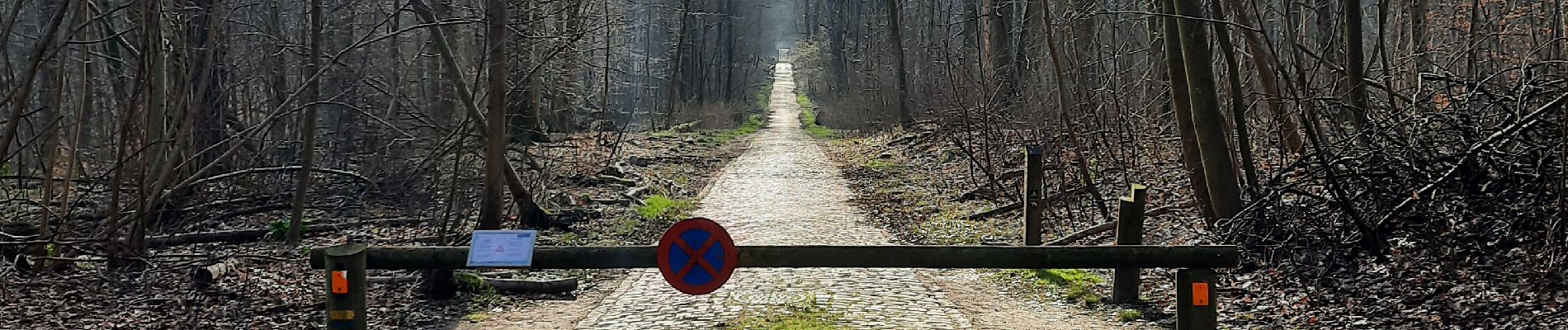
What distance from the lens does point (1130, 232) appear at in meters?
9.63

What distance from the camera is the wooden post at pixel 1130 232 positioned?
9578 millimetres

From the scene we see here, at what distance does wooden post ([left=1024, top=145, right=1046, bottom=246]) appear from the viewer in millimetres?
12500

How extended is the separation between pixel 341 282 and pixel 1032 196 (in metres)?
8.01

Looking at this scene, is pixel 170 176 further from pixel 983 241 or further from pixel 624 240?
pixel 983 241

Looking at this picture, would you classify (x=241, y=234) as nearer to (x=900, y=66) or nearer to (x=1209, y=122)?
(x=1209, y=122)

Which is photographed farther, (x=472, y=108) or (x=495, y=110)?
(x=472, y=108)

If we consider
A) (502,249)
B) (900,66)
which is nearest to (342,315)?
(502,249)

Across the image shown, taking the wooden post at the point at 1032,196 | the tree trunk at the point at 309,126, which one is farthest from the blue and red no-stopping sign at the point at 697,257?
the wooden post at the point at 1032,196

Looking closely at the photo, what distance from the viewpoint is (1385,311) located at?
8461 millimetres

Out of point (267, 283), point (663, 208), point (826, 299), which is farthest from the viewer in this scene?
point (663, 208)

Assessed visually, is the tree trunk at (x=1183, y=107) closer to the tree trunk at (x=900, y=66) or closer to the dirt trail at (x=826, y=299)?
the dirt trail at (x=826, y=299)

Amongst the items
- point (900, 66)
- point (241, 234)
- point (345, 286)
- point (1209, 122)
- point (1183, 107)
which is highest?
point (900, 66)

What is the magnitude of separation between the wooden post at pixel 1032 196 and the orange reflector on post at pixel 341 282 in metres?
7.97

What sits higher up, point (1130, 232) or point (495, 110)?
point (495, 110)
